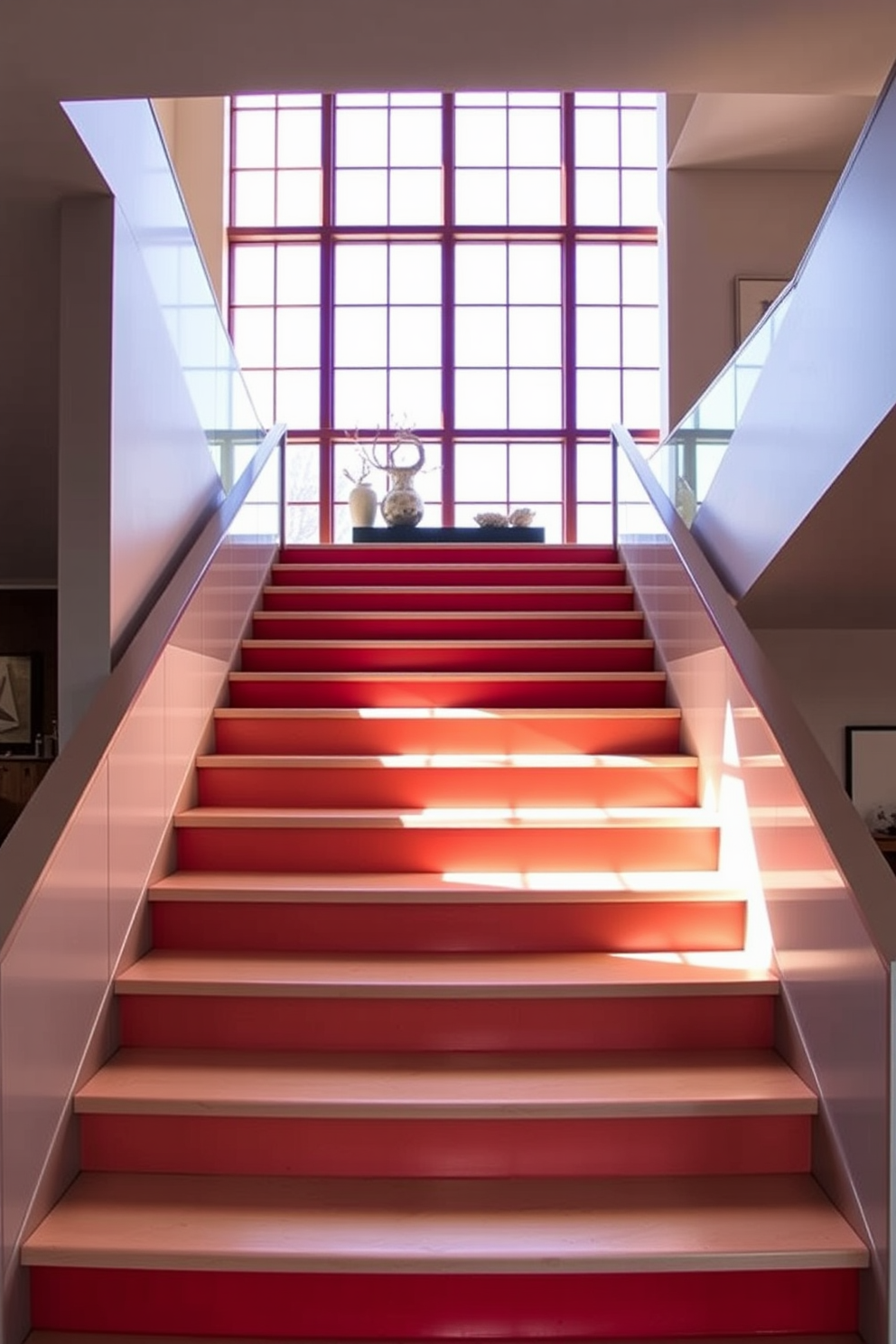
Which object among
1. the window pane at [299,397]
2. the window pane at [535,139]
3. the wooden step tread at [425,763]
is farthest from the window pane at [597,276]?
the wooden step tread at [425,763]

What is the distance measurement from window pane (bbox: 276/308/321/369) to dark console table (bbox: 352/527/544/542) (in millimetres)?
3192

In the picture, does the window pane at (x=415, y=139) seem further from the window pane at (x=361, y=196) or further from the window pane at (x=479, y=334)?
the window pane at (x=479, y=334)

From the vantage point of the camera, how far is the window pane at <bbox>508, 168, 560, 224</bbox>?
1070 cm

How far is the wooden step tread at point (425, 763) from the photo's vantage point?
3900 mm

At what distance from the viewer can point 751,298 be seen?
8766 millimetres

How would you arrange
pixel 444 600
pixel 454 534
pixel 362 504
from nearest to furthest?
pixel 444 600, pixel 454 534, pixel 362 504

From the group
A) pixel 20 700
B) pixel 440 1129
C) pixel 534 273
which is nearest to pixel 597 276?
pixel 534 273

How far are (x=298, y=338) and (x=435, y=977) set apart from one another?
857 centimetres

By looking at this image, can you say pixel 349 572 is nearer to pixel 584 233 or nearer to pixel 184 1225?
pixel 184 1225

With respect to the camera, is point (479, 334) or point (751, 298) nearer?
point (751, 298)

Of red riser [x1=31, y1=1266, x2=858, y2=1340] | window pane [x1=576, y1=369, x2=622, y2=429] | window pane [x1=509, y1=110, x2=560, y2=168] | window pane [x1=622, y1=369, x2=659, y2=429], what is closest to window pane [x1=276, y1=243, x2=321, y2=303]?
window pane [x1=509, y1=110, x2=560, y2=168]

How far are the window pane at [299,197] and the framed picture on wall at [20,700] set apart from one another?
540 cm

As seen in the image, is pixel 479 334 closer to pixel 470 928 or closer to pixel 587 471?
pixel 587 471

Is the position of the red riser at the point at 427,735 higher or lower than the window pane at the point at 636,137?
lower
